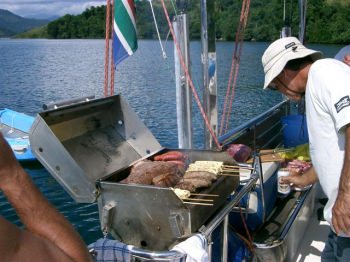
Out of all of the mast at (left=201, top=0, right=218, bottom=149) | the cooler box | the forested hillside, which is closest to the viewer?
the forested hillside

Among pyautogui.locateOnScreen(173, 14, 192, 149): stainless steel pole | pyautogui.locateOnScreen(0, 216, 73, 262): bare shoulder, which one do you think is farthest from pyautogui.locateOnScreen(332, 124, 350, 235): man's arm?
pyautogui.locateOnScreen(173, 14, 192, 149): stainless steel pole

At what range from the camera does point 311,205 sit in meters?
4.40

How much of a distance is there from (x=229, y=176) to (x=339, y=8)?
158 feet

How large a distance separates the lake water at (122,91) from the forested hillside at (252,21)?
0.34 meters

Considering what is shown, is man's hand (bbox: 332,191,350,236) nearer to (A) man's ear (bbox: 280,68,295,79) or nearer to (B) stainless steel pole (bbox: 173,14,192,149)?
(A) man's ear (bbox: 280,68,295,79)

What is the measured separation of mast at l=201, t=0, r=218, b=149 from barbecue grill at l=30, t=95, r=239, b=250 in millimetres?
1520

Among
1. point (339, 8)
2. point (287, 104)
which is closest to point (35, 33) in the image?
point (339, 8)

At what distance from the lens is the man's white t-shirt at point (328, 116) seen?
197 centimetres

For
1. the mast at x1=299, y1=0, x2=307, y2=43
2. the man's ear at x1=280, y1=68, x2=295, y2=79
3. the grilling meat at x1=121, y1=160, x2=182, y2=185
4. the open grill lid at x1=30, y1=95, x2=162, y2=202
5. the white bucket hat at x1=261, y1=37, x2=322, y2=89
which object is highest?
the mast at x1=299, y1=0, x2=307, y2=43

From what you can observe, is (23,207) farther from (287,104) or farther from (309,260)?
(287,104)

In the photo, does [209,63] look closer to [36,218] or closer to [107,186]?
[107,186]

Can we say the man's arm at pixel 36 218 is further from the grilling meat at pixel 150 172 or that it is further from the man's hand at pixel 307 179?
the man's hand at pixel 307 179

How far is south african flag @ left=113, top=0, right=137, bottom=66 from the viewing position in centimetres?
345

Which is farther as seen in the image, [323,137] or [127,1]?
[127,1]
